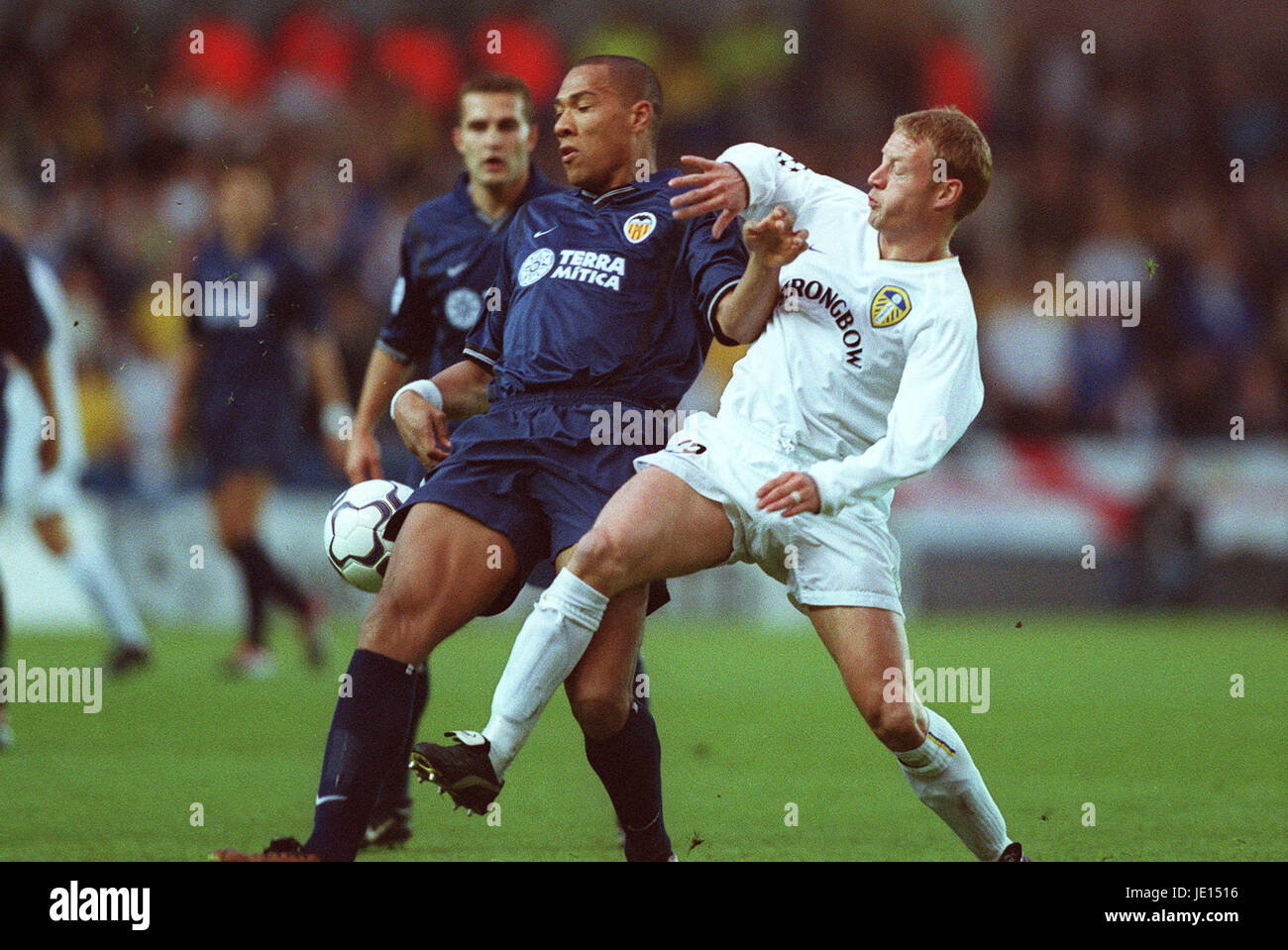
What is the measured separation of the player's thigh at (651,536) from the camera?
4.27 meters

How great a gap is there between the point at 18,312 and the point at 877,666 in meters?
4.45

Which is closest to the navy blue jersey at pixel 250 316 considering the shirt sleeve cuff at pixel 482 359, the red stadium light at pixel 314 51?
the shirt sleeve cuff at pixel 482 359

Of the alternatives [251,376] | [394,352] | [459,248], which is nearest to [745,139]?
[251,376]

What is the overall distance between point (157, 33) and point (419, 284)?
12041mm

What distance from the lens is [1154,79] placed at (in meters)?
16.8

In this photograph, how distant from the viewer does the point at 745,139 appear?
1603 centimetres

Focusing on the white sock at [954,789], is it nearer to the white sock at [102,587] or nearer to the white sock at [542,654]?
the white sock at [542,654]

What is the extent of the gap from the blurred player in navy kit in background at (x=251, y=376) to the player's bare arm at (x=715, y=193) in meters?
5.04

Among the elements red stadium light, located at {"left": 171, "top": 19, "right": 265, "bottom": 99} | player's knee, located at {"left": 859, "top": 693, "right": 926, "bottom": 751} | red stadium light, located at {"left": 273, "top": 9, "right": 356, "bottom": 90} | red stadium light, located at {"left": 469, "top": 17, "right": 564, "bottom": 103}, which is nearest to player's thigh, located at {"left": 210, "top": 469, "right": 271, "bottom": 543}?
player's knee, located at {"left": 859, "top": 693, "right": 926, "bottom": 751}

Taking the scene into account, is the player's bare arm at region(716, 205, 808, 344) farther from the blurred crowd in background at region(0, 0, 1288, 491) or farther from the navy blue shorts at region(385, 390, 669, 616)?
the blurred crowd in background at region(0, 0, 1288, 491)

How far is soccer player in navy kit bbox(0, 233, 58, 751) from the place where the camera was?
23.8 ft

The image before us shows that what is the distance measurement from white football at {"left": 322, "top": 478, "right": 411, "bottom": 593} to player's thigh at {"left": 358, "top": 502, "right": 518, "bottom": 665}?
0.41 m

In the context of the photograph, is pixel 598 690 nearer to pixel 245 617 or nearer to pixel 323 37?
pixel 245 617

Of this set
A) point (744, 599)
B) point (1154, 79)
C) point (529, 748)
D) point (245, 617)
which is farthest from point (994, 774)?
point (1154, 79)
